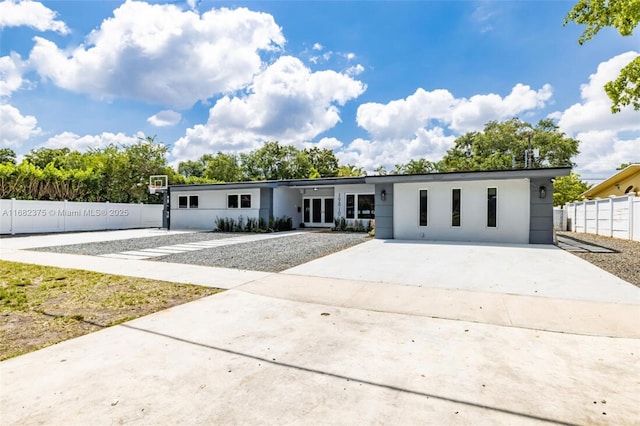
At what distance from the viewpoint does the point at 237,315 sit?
4.37m

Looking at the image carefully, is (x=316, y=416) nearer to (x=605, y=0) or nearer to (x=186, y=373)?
(x=186, y=373)

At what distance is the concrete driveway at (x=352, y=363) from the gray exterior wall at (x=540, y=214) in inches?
279

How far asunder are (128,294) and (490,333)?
5534mm

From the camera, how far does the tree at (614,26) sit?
873 cm

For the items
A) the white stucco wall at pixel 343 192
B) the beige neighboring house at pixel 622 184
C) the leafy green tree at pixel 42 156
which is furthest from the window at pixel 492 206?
the leafy green tree at pixel 42 156

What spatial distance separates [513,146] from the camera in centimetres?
3609

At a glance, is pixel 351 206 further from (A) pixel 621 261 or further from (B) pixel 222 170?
(B) pixel 222 170

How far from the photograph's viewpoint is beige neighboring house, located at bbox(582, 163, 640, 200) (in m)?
20.5

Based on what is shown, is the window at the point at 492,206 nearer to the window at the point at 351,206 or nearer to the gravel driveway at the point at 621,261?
the gravel driveway at the point at 621,261

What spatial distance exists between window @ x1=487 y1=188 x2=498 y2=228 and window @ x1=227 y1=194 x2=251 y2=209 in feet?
41.5

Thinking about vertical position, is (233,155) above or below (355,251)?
above

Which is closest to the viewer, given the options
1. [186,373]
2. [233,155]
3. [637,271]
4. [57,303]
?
[186,373]

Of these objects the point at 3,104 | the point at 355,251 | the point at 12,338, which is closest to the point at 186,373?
the point at 12,338

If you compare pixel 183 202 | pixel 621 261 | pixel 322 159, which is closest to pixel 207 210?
pixel 183 202
